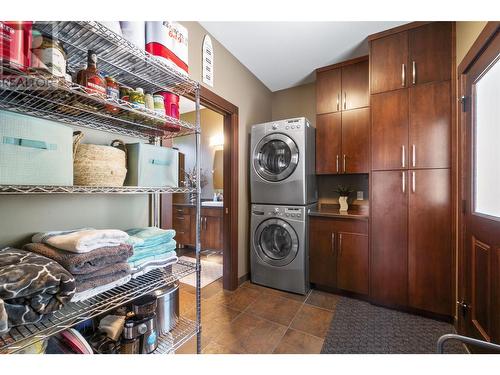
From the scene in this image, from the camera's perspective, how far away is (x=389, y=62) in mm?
1958

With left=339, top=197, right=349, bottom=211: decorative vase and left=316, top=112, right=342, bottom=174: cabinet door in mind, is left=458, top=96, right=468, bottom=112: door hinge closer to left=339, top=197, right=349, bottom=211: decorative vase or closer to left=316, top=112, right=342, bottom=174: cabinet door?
left=316, top=112, right=342, bottom=174: cabinet door

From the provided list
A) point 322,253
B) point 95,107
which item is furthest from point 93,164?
point 322,253

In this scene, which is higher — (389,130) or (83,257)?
(389,130)

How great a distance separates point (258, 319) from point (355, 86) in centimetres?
261

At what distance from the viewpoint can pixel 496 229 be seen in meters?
1.16

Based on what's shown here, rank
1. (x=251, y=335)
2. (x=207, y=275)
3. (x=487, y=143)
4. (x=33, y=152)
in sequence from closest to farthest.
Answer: (x=33, y=152), (x=487, y=143), (x=251, y=335), (x=207, y=275)

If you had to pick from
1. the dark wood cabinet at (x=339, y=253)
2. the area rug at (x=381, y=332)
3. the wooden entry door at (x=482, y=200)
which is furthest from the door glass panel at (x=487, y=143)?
the area rug at (x=381, y=332)

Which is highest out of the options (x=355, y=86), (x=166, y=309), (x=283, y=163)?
(x=355, y=86)

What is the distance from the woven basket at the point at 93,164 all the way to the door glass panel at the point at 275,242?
1790 mm

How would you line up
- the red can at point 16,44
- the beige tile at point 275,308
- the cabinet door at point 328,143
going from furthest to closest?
1. the cabinet door at point 328,143
2. the beige tile at point 275,308
3. the red can at point 16,44

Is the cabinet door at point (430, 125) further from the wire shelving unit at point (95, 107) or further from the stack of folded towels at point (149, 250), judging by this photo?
the stack of folded towels at point (149, 250)

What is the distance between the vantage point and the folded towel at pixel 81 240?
0.79 meters

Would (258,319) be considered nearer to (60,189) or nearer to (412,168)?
(60,189)
